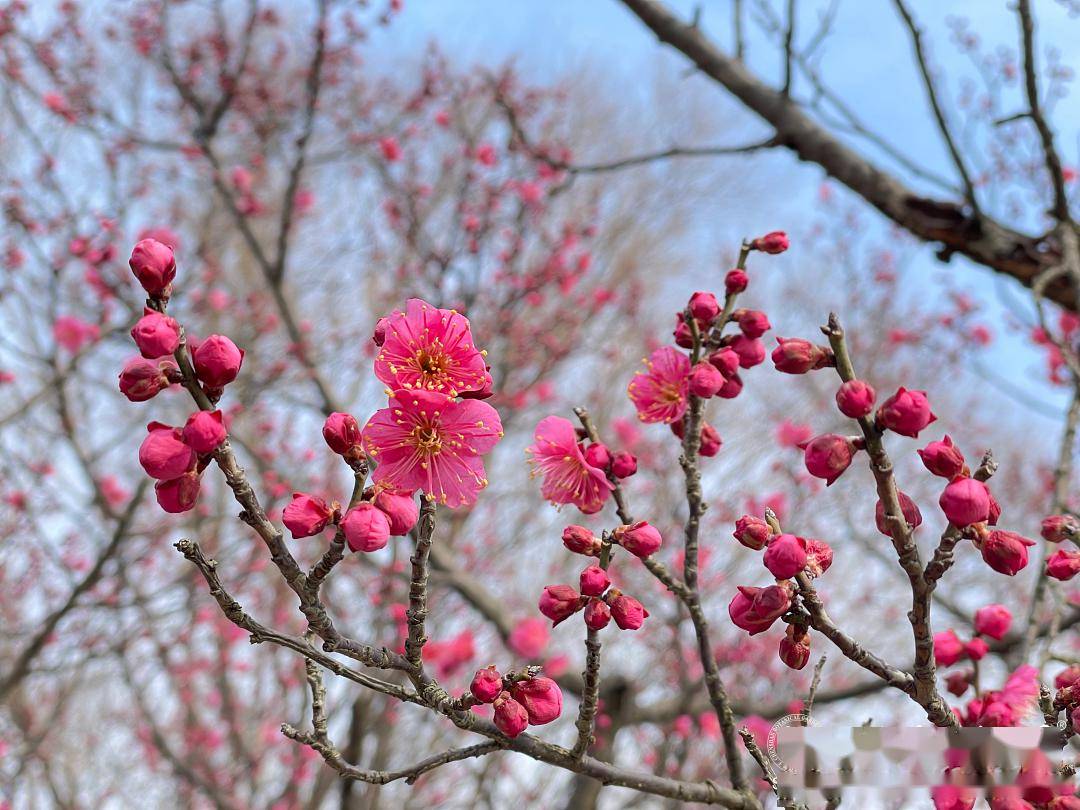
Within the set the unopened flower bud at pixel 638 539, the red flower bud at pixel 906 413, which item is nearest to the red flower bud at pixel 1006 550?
the red flower bud at pixel 906 413

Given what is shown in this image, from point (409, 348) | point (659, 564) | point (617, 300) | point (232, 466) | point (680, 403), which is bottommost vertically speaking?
point (232, 466)

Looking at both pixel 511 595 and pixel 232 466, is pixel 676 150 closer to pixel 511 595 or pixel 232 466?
pixel 232 466

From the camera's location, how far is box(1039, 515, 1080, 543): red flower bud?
111 centimetres

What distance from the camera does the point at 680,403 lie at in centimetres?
140

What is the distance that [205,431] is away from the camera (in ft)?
2.76

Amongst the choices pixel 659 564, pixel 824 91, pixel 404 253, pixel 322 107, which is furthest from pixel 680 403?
pixel 322 107

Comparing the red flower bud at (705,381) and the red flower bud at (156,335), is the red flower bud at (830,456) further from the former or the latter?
the red flower bud at (156,335)

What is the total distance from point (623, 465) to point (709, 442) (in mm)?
232

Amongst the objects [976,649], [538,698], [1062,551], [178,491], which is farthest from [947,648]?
[178,491]

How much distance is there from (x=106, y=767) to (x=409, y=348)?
796 cm

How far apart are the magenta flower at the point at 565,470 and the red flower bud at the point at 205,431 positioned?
555 mm

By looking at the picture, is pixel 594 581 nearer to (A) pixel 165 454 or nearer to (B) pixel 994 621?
(A) pixel 165 454

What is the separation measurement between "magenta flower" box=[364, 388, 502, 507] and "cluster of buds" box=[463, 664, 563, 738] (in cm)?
23

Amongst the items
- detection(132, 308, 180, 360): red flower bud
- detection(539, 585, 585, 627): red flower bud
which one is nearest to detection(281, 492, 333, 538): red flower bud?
detection(132, 308, 180, 360): red flower bud
